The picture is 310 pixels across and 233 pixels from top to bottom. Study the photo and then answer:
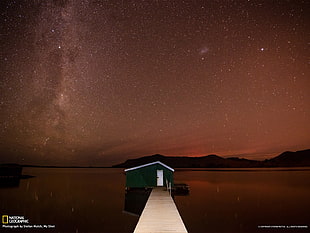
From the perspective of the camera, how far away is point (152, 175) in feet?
83.8

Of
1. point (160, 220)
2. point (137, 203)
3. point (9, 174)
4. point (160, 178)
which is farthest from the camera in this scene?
point (9, 174)

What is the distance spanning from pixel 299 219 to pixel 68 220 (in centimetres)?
1995

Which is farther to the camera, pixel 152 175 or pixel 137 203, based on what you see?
pixel 152 175

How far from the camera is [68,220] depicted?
2372cm

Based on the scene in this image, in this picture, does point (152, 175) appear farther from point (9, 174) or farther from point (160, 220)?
point (9, 174)

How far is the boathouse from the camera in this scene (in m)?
25.4

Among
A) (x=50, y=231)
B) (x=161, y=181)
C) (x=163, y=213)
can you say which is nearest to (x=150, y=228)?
(x=163, y=213)

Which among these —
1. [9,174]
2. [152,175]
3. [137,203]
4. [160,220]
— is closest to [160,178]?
[152,175]

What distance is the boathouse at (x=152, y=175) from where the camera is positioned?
25.4 meters

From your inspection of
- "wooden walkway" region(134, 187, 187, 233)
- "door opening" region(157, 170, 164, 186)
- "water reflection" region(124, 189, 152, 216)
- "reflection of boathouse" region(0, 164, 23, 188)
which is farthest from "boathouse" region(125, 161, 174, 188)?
"reflection of boathouse" region(0, 164, 23, 188)

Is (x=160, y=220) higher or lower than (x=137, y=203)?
higher

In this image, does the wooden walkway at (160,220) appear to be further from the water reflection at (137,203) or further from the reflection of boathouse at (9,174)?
the reflection of boathouse at (9,174)

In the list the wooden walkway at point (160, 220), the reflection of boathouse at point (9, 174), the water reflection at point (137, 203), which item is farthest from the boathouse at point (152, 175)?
the reflection of boathouse at point (9, 174)

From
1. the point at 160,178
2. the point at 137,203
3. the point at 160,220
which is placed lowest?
the point at 137,203
